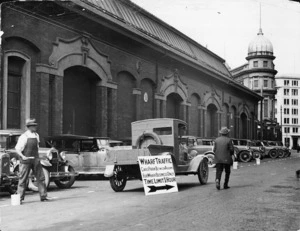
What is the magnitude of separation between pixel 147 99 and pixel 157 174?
56.8 ft

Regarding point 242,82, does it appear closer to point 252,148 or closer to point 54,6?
point 252,148

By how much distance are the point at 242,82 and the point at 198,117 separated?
41.2 feet

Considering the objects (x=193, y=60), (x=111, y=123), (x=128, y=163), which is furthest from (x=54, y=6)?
(x=193, y=60)

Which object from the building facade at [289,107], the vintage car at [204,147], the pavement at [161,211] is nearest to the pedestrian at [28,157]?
the pavement at [161,211]

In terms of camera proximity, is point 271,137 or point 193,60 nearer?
point 193,60

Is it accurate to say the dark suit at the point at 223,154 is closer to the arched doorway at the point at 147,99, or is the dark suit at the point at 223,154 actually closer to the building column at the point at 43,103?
the building column at the point at 43,103

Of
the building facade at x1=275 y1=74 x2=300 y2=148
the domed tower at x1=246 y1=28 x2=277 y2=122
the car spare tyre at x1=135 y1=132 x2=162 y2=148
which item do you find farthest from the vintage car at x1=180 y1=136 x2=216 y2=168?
the building facade at x1=275 y1=74 x2=300 y2=148

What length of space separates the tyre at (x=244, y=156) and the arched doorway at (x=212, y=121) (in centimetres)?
732

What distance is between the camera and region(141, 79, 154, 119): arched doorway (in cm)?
2836

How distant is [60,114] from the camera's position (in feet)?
67.5

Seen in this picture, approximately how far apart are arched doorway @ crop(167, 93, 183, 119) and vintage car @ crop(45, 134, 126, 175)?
1557 cm

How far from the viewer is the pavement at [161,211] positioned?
694 centimetres

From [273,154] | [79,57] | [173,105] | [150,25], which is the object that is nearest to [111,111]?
[79,57]

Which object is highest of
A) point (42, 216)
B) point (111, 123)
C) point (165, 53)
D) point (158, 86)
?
point (165, 53)
